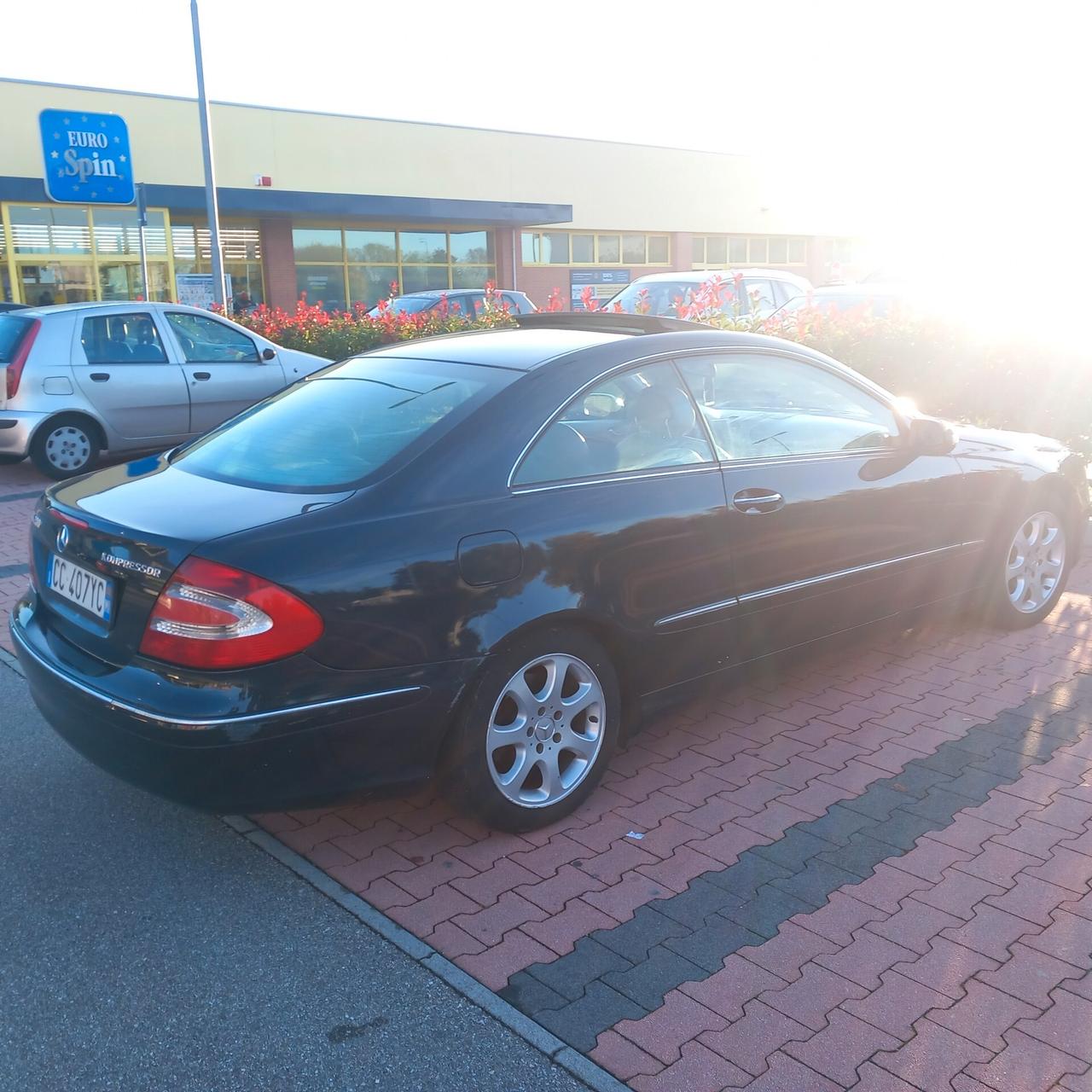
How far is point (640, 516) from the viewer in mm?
3900

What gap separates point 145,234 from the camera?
78.6 feet

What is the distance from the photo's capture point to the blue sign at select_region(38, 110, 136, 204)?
17.3 m

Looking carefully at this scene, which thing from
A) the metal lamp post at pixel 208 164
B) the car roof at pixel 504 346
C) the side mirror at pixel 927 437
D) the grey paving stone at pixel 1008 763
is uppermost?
the metal lamp post at pixel 208 164

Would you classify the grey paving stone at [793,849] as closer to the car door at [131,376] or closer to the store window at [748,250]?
the car door at [131,376]

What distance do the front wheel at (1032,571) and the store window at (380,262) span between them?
23165mm

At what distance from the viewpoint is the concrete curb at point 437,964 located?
264 cm

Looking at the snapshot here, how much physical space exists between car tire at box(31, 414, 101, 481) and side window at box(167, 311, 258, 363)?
116 cm

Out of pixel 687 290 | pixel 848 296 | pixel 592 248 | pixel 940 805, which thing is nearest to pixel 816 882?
pixel 940 805

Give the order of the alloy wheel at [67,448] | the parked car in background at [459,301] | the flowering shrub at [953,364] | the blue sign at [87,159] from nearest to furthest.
Result: the flowering shrub at [953,364] → the alloy wheel at [67,448] → the parked car in background at [459,301] → the blue sign at [87,159]

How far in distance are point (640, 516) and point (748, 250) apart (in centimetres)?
3828

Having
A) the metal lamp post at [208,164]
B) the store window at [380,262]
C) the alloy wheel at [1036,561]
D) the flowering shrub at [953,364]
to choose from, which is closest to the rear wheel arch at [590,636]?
the alloy wheel at [1036,561]

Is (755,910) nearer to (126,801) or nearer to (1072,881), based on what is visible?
(1072,881)

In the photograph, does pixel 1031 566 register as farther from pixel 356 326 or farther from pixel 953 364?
pixel 356 326

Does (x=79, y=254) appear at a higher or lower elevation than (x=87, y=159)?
lower
